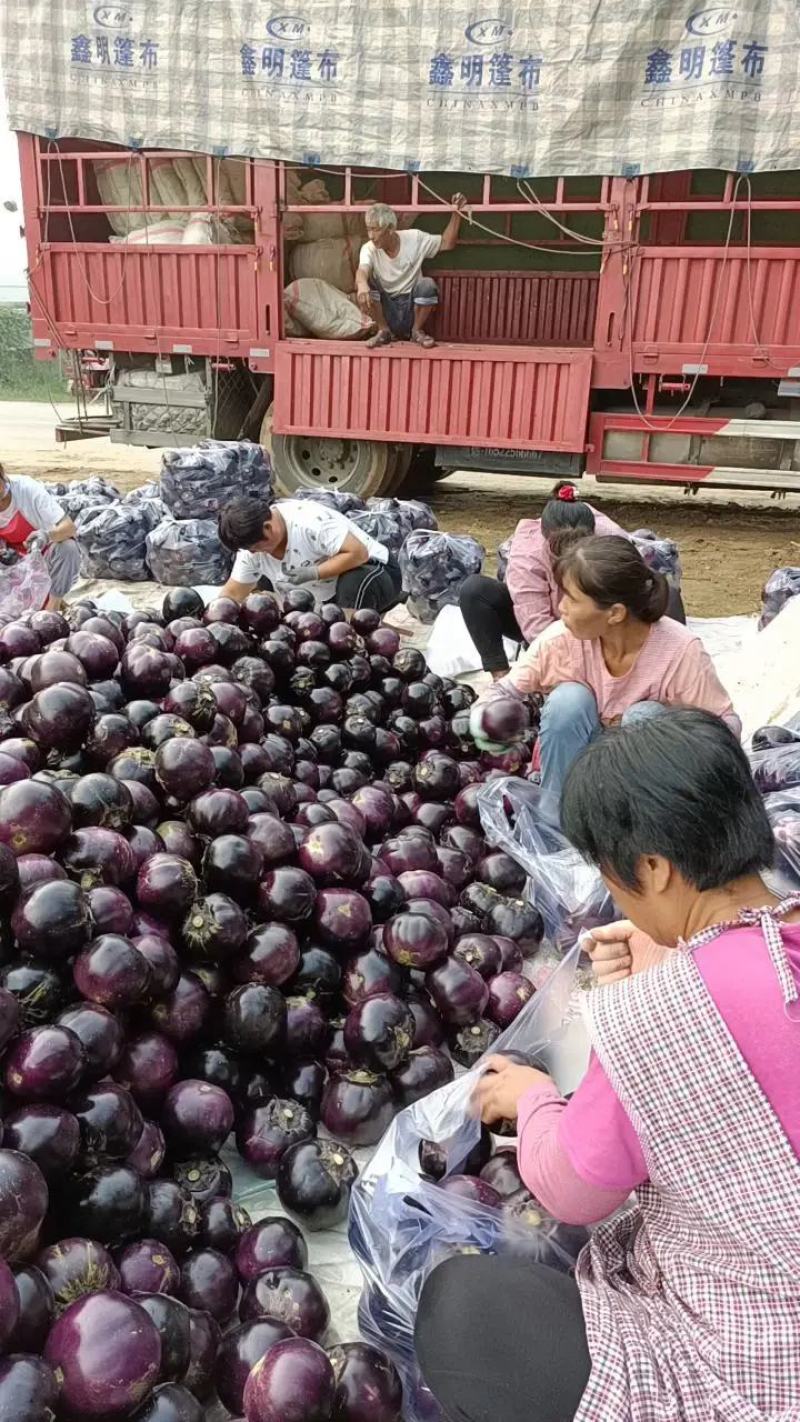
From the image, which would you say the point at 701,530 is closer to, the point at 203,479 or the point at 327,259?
the point at 327,259

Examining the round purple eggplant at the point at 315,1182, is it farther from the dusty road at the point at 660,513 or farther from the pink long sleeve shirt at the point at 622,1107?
the dusty road at the point at 660,513

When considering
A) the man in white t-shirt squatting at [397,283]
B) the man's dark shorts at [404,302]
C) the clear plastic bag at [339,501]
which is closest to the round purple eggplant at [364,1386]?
the clear plastic bag at [339,501]

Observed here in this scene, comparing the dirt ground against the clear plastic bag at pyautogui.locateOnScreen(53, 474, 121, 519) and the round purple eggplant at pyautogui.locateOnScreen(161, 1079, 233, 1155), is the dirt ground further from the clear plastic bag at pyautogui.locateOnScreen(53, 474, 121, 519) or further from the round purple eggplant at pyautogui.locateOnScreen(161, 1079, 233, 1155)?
the round purple eggplant at pyautogui.locateOnScreen(161, 1079, 233, 1155)

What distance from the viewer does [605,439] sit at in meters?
7.97

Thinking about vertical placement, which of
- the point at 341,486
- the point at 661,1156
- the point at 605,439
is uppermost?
the point at 661,1156

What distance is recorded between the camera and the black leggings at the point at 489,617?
4.45m

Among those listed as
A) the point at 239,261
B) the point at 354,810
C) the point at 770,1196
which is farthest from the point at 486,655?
the point at 239,261

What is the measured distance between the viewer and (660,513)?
32.3 feet

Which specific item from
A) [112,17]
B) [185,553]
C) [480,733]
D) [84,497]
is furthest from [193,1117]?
[112,17]

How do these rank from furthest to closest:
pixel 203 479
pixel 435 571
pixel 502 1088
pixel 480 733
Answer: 1. pixel 203 479
2. pixel 435 571
3. pixel 480 733
4. pixel 502 1088

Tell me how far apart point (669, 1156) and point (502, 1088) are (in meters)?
0.49

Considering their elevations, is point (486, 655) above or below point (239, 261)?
below

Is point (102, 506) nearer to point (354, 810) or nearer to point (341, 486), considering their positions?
point (341, 486)

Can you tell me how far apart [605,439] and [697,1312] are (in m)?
7.46
